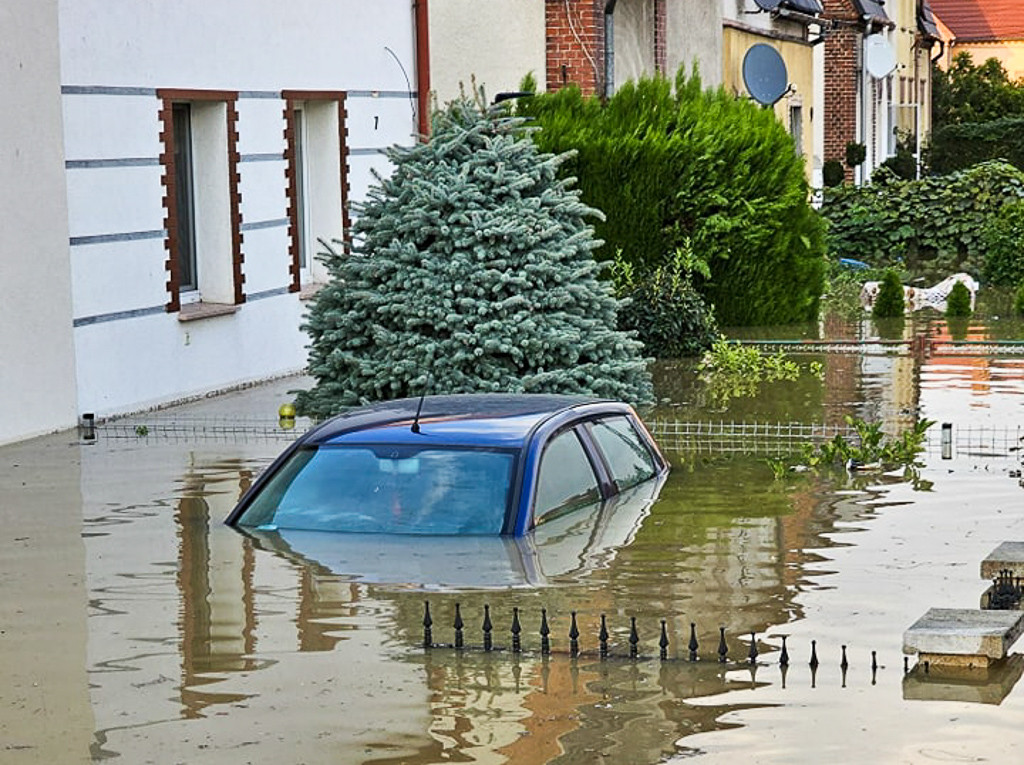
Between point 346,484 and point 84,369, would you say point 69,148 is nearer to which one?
point 84,369

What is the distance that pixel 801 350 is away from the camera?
69.4 ft

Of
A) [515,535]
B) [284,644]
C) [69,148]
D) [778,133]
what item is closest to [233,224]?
[69,148]

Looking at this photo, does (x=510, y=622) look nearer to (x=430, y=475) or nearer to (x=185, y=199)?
(x=430, y=475)

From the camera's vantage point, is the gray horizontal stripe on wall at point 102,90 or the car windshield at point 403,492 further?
the gray horizontal stripe on wall at point 102,90

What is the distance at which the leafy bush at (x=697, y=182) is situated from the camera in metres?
23.0

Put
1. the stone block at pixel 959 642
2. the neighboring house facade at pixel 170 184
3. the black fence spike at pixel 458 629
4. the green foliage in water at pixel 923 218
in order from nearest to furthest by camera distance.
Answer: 1. the stone block at pixel 959 642
2. the black fence spike at pixel 458 629
3. the neighboring house facade at pixel 170 184
4. the green foliage in water at pixel 923 218

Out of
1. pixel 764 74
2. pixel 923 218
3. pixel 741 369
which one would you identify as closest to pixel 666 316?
pixel 741 369

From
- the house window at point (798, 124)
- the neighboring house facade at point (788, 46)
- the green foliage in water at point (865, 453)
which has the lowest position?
the green foliage in water at point (865, 453)

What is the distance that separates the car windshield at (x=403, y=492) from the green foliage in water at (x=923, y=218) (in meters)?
22.9

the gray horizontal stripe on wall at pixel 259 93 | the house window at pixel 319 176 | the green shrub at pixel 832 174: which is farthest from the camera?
the green shrub at pixel 832 174

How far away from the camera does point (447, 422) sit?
1072 centimetres

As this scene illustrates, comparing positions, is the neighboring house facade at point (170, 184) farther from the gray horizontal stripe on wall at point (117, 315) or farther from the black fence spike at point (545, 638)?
the black fence spike at point (545, 638)

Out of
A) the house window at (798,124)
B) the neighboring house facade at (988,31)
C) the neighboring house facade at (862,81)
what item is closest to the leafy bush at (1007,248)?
the house window at (798,124)

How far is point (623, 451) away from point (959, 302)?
1455 centimetres
